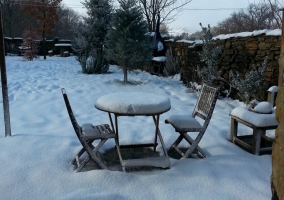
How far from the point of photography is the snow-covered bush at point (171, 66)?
927cm

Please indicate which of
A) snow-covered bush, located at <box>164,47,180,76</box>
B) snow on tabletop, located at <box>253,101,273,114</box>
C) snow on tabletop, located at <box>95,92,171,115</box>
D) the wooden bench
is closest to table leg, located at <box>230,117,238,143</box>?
the wooden bench

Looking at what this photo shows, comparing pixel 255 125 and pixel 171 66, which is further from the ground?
pixel 171 66

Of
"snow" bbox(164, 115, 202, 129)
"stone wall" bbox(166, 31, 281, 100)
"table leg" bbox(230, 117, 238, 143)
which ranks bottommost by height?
"table leg" bbox(230, 117, 238, 143)

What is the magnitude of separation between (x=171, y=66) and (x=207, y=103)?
6.52 m

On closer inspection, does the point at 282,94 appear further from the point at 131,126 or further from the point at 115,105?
the point at 131,126

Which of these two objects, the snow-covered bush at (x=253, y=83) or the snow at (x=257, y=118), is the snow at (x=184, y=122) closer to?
the snow at (x=257, y=118)

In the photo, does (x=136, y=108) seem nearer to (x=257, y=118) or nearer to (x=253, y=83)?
(x=257, y=118)

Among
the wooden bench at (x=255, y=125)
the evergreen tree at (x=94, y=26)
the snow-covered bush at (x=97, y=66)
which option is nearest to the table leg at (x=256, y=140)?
the wooden bench at (x=255, y=125)

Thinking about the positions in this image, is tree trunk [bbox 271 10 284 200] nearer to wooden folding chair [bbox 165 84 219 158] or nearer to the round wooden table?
the round wooden table

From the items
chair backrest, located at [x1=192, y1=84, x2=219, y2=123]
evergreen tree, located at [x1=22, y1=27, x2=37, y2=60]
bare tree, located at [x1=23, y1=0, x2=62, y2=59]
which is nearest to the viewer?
chair backrest, located at [x1=192, y1=84, x2=219, y2=123]

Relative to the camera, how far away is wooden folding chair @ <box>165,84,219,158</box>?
9.02ft

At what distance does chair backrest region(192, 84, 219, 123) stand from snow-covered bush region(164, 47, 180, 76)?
20.6 feet

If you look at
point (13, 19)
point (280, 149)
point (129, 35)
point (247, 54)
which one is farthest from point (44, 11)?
point (280, 149)

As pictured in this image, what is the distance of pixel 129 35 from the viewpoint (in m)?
7.66
